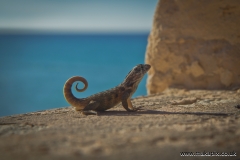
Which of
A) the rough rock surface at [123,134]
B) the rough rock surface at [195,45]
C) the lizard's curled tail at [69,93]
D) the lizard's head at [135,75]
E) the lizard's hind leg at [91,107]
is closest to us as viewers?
the rough rock surface at [123,134]

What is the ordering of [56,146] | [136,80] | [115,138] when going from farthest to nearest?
1. [136,80]
2. [115,138]
3. [56,146]

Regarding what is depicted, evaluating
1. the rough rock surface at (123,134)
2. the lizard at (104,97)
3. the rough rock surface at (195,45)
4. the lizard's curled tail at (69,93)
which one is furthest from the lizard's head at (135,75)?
the rough rock surface at (195,45)

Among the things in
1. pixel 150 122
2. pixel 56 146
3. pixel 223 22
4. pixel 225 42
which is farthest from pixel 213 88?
pixel 56 146

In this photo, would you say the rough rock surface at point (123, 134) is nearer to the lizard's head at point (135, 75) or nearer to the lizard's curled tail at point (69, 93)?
the lizard's curled tail at point (69, 93)

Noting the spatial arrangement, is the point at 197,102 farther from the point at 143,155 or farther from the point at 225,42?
the point at 143,155

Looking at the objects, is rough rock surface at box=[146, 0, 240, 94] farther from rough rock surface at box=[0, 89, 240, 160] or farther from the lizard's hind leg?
the lizard's hind leg
